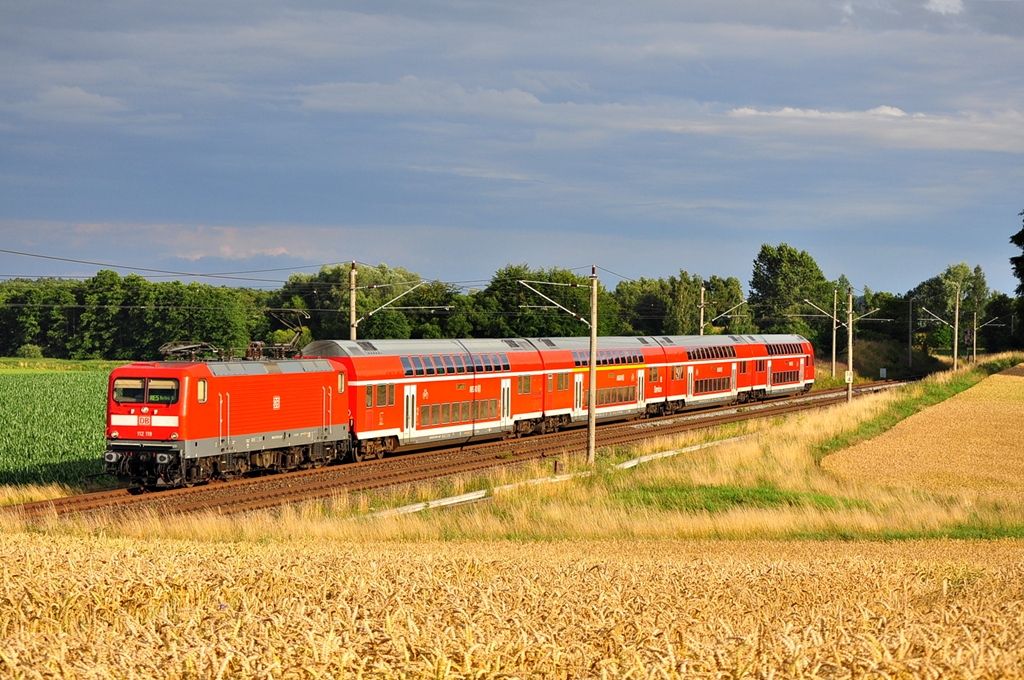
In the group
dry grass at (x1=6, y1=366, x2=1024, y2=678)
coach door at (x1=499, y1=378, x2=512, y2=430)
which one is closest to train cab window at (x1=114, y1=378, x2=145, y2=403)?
dry grass at (x1=6, y1=366, x2=1024, y2=678)

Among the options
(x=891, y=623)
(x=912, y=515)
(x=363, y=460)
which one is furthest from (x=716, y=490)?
(x=891, y=623)

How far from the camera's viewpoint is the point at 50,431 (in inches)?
1940

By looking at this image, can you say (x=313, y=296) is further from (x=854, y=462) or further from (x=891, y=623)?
(x=891, y=623)

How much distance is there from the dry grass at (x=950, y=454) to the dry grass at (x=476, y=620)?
23575 millimetres

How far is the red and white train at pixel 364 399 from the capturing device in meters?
31.8

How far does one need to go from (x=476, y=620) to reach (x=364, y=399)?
3201 cm

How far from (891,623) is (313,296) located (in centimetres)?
13904

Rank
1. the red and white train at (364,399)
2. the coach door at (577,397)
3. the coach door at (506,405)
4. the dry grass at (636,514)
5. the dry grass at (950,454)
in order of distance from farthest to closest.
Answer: the coach door at (577,397)
the coach door at (506,405)
the dry grass at (950,454)
the red and white train at (364,399)
the dry grass at (636,514)

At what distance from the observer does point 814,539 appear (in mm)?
24266

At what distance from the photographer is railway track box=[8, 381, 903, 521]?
28.6m

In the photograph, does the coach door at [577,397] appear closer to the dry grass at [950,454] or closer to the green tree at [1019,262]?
the dry grass at [950,454]

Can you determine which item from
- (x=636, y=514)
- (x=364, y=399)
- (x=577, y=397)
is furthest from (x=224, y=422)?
(x=577, y=397)

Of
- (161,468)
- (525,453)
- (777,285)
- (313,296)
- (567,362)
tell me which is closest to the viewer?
(161,468)

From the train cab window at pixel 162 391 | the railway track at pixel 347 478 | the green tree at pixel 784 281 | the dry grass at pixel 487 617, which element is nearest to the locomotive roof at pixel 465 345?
the railway track at pixel 347 478
